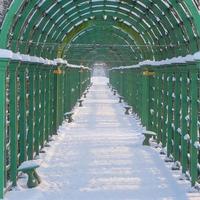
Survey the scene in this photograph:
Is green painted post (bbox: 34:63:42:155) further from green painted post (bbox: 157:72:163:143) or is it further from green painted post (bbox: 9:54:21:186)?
green painted post (bbox: 157:72:163:143)

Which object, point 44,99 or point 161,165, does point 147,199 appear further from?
point 44,99

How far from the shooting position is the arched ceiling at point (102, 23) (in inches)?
437

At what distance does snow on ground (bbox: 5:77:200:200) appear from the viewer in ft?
36.9

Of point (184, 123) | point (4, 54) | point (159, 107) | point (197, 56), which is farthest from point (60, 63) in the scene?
point (197, 56)

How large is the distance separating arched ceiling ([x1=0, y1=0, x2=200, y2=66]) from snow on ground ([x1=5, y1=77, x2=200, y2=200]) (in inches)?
126

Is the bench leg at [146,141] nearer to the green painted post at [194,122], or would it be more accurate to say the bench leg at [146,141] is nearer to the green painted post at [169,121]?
the green painted post at [169,121]

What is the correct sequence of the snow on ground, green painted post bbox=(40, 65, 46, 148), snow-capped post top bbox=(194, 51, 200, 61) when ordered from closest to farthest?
snow-capped post top bbox=(194, 51, 200, 61), the snow on ground, green painted post bbox=(40, 65, 46, 148)

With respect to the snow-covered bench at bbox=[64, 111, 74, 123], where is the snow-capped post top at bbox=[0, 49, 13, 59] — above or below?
above

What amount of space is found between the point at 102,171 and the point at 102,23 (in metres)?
9.38

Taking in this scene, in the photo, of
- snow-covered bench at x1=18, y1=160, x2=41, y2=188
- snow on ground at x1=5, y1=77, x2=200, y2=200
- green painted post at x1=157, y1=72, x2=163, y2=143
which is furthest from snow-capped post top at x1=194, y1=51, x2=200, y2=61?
green painted post at x1=157, y1=72, x2=163, y2=143

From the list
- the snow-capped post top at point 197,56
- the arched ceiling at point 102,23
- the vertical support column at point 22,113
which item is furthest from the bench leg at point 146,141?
the snow-capped post top at point 197,56

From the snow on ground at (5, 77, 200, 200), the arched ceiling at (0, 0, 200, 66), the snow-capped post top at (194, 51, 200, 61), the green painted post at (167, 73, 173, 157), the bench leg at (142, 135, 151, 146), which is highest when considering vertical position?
the arched ceiling at (0, 0, 200, 66)

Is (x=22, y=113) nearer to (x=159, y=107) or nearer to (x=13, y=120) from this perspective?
(x=13, y=120)

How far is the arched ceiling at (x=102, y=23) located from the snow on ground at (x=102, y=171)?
319 cm
